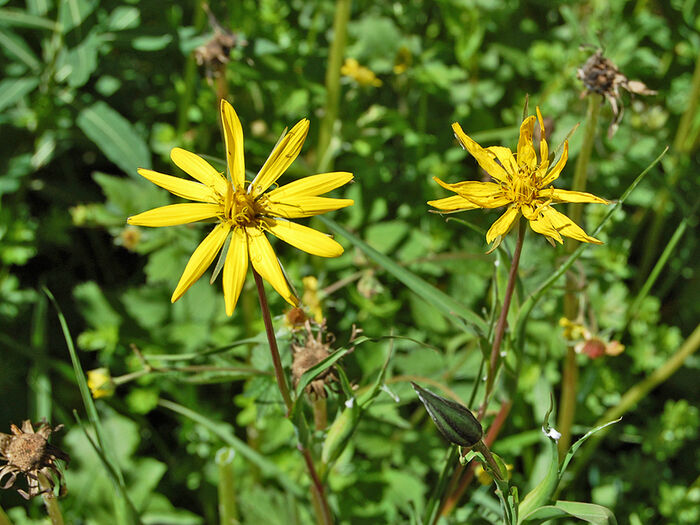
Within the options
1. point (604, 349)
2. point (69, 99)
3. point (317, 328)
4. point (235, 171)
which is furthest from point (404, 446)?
point (69, 99)

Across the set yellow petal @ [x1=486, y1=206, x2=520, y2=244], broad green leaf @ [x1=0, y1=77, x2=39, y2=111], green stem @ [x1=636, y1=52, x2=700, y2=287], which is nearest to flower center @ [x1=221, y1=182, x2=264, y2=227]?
yellow petal @ [x1=486, y1=206, x2=520, y2=244]

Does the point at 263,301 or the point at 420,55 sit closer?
the point at 263,301

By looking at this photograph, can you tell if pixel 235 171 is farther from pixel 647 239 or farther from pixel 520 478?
pixel 647 239

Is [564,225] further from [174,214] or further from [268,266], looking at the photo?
[174,214]

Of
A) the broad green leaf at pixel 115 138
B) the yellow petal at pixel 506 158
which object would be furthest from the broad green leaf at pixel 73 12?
the yellow petal at pixel 506 158

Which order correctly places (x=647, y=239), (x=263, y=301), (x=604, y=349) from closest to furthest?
(x=263, y=301), (x=604, y=349), (x=647, y=239)

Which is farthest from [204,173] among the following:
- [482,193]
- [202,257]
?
[482,193]
